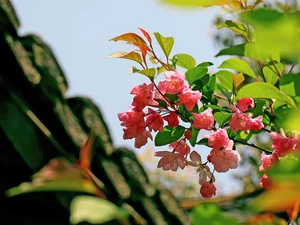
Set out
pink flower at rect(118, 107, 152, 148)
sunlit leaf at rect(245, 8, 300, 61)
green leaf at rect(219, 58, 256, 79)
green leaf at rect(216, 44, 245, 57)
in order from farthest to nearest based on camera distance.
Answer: pink flower at rect(118, 107, 152, 148), green leaf at rect(219, 58, 256, 79), green leaf at rect(216, 44, 245, 57), sunlit leaf at rect(245, 8, 300, 61)

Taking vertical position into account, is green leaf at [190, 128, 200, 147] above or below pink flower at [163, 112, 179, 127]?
below

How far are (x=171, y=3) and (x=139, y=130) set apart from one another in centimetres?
70

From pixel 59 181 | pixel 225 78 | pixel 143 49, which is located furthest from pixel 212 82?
pixel 59 181

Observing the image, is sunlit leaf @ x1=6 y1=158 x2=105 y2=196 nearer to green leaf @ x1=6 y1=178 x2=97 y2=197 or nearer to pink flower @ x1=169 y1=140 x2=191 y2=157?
green leaf @ x1=6 y1=178 x2=97 y2=197

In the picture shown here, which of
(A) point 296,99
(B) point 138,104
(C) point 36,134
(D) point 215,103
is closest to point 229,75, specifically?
(D) point 215,103

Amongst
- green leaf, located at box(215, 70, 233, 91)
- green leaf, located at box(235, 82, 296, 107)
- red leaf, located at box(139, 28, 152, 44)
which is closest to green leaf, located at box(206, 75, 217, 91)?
green leaf, located at box(215, 70, 233, 91)

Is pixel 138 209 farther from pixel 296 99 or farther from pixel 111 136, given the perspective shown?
pixel 296 99

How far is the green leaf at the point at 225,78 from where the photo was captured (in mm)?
969

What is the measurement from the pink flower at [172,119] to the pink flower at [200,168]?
9 centimetres

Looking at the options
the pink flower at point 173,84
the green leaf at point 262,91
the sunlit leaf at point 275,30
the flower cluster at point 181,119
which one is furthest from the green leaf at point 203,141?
the sunlit leaf at point 275,30

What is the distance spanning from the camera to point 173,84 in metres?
0.87

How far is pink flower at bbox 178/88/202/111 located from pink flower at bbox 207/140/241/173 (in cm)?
9

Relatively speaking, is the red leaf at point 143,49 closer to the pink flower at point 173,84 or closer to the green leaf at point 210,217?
the pink flower at point 173,84

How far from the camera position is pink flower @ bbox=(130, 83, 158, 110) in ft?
2.89
